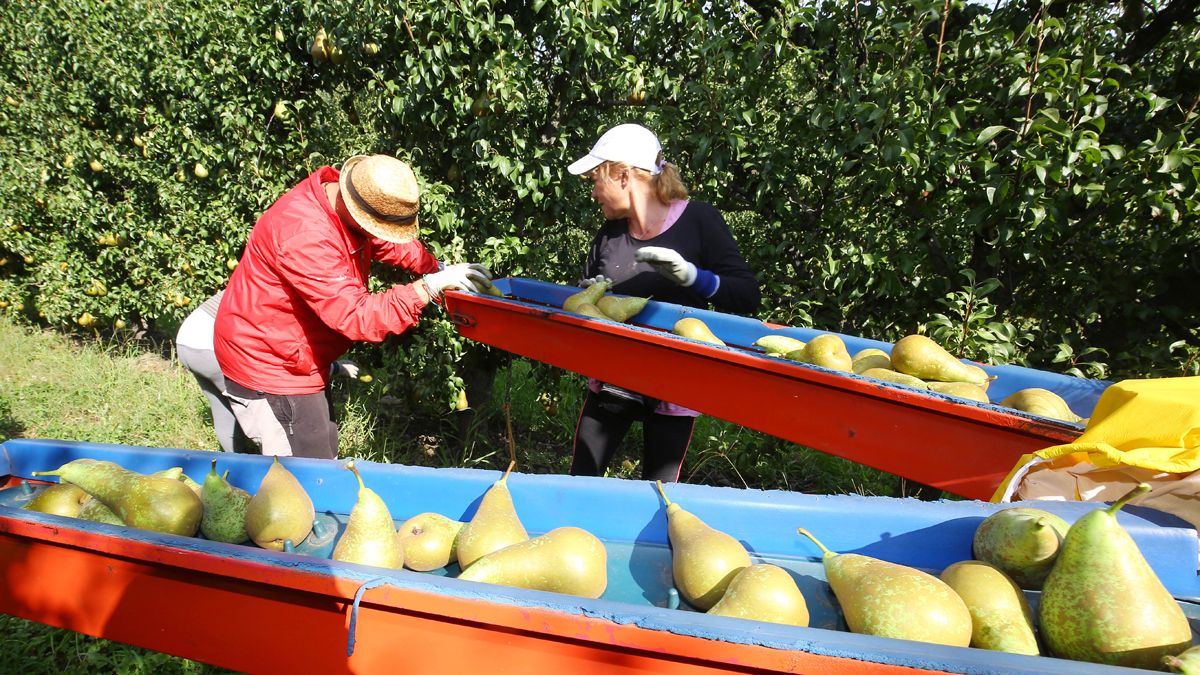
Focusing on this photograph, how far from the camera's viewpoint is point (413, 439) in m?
4.71

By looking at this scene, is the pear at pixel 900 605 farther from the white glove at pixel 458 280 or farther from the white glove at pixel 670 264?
the white glove at pixel 458 280

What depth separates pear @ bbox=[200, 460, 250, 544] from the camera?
67.6 inches

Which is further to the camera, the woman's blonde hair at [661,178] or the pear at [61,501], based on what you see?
the woman's blonde hair at [661,178]

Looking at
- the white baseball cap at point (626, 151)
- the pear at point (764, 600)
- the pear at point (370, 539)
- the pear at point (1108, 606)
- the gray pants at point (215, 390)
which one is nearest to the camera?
the pear at point (1108, 606)

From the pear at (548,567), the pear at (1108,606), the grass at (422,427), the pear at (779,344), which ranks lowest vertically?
the grass at (422,427)

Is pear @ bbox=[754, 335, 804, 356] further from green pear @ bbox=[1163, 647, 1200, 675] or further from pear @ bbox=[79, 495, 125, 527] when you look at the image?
pear @ bbox=[79, 495, 125, 527]

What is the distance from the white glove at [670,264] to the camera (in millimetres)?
2666

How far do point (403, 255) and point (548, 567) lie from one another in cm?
216

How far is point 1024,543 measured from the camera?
1.33m

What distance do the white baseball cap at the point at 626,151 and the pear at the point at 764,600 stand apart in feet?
6.36

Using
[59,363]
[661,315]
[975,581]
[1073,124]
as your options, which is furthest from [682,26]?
[59,363]

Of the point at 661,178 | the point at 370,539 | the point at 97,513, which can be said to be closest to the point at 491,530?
the point at 370,539

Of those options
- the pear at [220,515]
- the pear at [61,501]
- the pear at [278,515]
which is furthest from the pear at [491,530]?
the pear at [61,501]

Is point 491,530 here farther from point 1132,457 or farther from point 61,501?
point 1132,457
